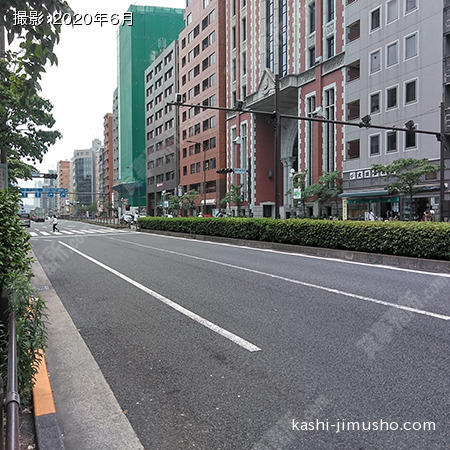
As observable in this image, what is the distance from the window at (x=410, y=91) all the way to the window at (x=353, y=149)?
18.6 ft

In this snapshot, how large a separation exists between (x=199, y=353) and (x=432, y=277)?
6953 mm

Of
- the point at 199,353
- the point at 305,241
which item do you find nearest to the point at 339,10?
the point at 305,241

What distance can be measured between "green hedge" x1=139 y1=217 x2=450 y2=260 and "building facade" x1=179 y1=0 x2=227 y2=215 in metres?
34.5

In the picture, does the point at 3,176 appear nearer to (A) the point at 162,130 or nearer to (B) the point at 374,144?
(B) the point at 374,144

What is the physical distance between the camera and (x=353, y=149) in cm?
3441

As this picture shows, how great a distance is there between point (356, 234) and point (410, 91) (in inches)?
808

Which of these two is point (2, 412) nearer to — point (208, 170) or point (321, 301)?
point (321, 301)

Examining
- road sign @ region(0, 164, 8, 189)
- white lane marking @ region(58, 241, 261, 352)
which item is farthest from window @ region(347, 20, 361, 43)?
white lane marking @ region(58, 241, 261, 352)

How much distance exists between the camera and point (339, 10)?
35.2 m

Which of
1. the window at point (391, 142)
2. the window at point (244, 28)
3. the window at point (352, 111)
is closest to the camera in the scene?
the window at point (391, 142)

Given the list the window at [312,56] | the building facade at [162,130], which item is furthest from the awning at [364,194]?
the building facade at [162,130]

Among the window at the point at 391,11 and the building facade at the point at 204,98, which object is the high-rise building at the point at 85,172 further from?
the window at the point at 391,11

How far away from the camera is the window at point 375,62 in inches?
1240

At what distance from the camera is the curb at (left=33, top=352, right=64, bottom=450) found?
2639mm
